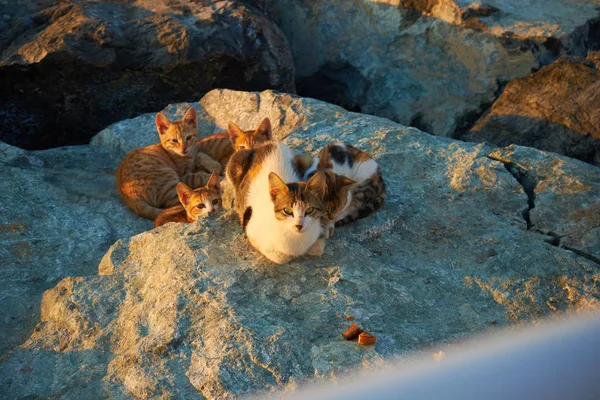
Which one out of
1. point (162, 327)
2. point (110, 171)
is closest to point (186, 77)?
point (110, 171)

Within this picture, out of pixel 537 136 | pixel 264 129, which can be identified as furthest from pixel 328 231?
Result: pixel 537 136

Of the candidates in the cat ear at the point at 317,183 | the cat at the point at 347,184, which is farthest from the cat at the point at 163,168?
the cat ear at the point at 317,183

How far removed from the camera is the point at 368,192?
4961 mm

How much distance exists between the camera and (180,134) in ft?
22.1

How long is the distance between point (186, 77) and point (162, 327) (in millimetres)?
4639

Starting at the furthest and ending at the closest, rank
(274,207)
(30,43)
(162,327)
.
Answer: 1. (30,43)
2. (274,207)
3. (162,327)

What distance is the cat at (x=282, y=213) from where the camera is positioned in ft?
13.9

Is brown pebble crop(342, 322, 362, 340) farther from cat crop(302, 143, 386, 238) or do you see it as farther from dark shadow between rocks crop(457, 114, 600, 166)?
dark shadow between rocks crop(457, 114, 600, 166)

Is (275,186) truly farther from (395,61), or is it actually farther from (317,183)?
(395,61)

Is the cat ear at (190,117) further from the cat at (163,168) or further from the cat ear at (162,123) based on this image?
the cat ear at (162,123)

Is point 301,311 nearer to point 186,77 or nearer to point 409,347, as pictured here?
point 409,347

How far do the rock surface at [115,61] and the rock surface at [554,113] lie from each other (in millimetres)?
2773

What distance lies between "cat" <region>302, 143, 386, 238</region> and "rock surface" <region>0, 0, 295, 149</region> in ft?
10.6

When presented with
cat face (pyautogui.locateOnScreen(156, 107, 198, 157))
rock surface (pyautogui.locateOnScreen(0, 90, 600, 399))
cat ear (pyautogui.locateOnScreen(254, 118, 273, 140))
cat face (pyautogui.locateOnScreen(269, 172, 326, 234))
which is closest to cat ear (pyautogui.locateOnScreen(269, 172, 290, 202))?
cat face (pyautogui.locateOnScreen(269, 172, 326, 234))
